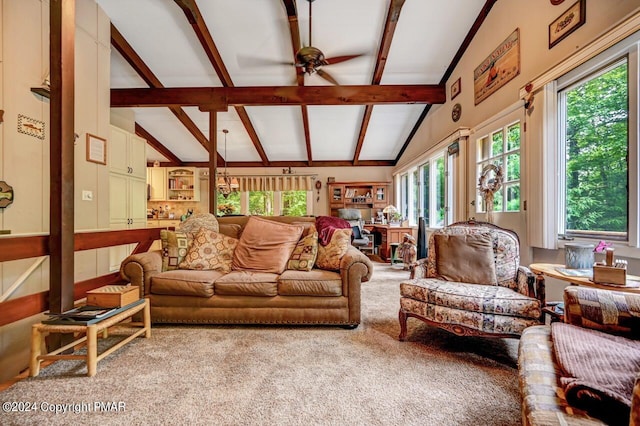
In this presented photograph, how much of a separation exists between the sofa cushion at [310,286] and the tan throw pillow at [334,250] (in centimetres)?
18

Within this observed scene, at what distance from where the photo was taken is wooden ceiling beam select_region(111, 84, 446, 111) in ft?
14.6

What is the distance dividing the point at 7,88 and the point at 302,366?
303 cm

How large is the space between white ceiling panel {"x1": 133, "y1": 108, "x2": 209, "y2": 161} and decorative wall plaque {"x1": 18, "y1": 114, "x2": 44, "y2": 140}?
3342mm

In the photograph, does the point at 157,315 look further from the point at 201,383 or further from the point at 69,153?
the point at 69,153

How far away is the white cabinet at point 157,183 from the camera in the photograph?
7.22 meters

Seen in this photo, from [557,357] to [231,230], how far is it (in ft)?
8.96

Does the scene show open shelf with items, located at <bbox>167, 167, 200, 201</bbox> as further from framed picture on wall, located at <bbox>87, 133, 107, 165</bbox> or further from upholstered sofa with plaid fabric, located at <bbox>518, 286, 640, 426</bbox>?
upholstered sofa with plaid fabric, located at <bbox>518, 286, 640, 426</bbox>

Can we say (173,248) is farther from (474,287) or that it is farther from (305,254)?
(474,287)

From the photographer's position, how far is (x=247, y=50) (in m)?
3.84

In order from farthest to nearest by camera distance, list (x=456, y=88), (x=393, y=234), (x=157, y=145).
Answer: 1. (x=157, y=145)
2. (x=393, y=234)
3. (x=456, y=88)

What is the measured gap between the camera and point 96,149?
3037mm

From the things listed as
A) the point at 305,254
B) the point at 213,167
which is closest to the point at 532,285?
the point at 305,254

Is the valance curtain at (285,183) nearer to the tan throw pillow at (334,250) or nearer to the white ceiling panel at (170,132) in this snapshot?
the white ceiling panel at (170,132)

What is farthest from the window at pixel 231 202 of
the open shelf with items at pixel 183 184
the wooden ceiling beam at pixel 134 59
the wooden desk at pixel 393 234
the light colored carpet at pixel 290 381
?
the light colored carpet at pixel 290 381
